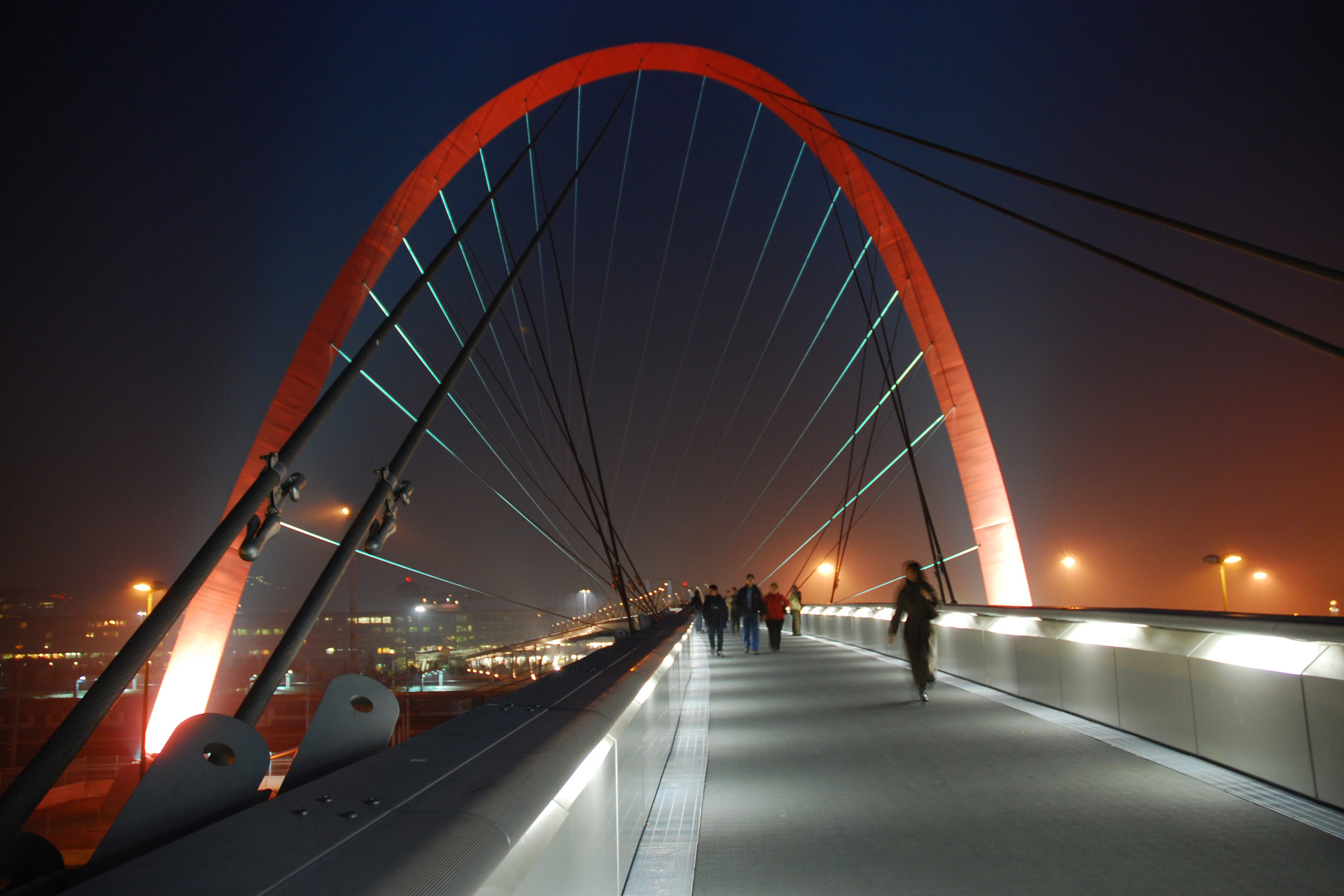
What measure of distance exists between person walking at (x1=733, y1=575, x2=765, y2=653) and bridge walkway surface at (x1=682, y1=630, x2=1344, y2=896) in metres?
10.1

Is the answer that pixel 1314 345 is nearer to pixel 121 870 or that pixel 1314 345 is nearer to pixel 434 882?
pixel 434 882

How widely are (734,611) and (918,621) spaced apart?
16.6m

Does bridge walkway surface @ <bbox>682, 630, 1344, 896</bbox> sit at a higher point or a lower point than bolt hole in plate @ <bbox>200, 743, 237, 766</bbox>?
lower

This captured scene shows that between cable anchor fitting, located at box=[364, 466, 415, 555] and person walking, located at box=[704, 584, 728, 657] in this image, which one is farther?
person walking, located at box=[704, 584, 728, 657]

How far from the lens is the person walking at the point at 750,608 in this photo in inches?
726

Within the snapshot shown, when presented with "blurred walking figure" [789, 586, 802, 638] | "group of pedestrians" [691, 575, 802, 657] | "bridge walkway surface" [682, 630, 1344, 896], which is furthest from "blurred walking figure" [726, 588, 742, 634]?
"bridge walkway surface" [682, 630, 1344, 896]

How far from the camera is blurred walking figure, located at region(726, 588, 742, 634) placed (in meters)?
25.8

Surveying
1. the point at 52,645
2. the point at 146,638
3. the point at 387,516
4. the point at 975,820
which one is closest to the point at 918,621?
the point at 975,820

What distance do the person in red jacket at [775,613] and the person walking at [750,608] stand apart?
19cm

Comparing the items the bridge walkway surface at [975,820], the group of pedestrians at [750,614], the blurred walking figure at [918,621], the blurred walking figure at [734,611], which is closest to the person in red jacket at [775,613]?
the group of pedestrians at [750,614]

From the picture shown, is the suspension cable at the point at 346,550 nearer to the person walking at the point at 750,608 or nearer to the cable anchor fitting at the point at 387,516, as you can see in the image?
the cable anchor fitting at the point at 387,516

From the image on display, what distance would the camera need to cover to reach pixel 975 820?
4.79 m

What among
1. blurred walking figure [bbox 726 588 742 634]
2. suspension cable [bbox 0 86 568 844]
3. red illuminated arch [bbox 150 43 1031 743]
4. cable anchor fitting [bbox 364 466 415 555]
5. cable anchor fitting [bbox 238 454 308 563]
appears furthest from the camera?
blurred walking figure [bbox 726 588 742 634]

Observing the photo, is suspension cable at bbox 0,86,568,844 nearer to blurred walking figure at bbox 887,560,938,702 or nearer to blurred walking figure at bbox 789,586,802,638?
blurred walking figure at bbox 887,560,938,702
